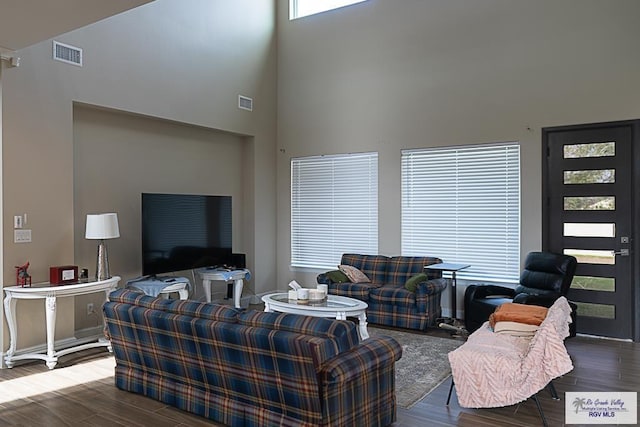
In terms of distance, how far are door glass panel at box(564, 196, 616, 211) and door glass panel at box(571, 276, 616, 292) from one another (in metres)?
0.80

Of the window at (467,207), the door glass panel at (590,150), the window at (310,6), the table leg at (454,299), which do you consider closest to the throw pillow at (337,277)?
the window at (467,207)

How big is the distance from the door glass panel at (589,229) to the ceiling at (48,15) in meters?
5.04

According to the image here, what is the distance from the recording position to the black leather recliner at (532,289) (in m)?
5.13

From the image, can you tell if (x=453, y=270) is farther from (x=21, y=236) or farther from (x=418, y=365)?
(x=21, y=236)

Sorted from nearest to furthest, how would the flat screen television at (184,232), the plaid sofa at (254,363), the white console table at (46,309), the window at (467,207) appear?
1. the plaid sofa at (254,363)
2. the white console table at (46,309)
3. the flat screen television at (184,232)
4. the window at (467,207)

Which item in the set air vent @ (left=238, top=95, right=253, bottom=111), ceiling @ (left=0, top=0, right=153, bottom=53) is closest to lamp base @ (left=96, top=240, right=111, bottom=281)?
ceiling @ (left=0, top=0, right=153, bottom=53)

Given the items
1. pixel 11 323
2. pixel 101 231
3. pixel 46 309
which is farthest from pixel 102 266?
pixel 11 323

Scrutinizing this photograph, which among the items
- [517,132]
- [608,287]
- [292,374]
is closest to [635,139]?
[517,132]

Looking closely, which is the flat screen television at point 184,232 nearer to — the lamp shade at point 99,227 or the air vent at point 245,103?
the lamp shade at point 99,227

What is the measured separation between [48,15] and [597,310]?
6.11m

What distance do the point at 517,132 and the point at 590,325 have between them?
7.94 ft

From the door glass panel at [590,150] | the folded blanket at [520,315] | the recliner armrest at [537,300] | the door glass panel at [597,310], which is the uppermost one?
the door glass panel at [590,150]

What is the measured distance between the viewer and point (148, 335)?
141 inches

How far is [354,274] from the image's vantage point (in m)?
6.47
